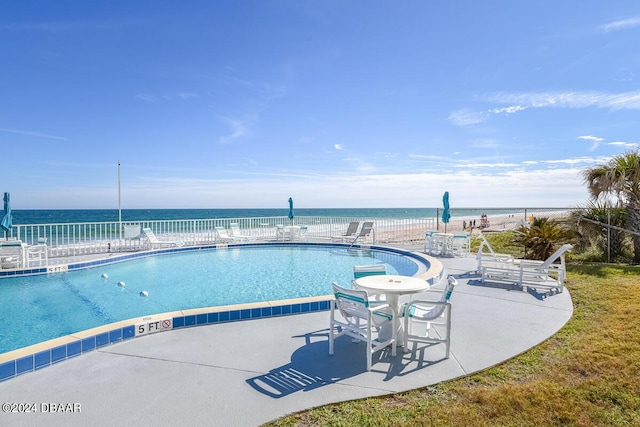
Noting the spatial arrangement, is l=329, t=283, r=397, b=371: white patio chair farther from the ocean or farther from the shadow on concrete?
the ocean

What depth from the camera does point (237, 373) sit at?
8.49ft

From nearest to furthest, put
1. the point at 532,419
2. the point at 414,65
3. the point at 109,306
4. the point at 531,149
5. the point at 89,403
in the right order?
the point at 532,419 < the point at 89,403 < the point at 109,306 < the point at 414,65 < the point at 531,149

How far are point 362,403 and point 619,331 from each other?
2929 millimetres

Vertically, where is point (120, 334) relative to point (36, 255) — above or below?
below

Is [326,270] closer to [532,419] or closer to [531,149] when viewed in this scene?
[532,419]

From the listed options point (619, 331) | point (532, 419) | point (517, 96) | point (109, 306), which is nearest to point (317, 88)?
point (517, 96)

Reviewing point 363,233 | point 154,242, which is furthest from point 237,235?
point 363,233

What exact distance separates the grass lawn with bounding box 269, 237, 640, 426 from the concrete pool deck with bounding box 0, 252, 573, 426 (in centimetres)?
13

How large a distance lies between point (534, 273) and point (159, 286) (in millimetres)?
6522

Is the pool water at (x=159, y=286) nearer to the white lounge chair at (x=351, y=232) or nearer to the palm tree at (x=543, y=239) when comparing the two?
the white lounge chair at (x=351, y=232)

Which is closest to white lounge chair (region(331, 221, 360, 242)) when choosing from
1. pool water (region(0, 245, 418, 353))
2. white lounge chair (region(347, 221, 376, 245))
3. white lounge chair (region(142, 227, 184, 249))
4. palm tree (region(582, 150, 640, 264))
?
white lounge chair (region(347, 221, 376, 245))

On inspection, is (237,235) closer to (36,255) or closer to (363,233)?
(363,233)

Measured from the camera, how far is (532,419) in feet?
6.58

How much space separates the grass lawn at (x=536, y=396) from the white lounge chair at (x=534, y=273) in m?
2.00
